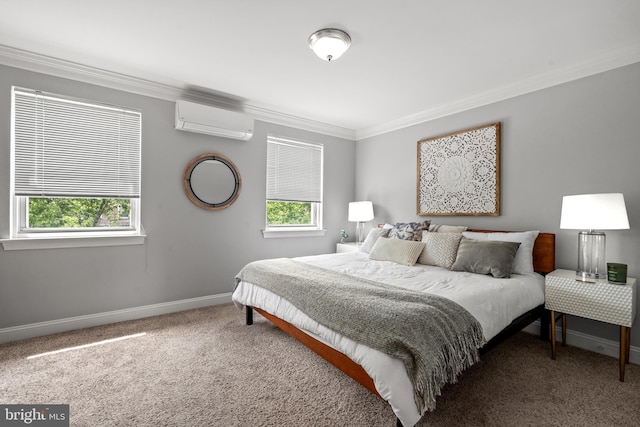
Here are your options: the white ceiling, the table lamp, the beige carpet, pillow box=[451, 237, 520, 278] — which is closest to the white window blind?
the white ceiling

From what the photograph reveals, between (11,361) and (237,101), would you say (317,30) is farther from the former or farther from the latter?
(11,361)

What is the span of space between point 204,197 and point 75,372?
1.98 m

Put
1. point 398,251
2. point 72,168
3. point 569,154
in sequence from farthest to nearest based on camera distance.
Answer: point 398,251 < point 72,168 < point 569,154

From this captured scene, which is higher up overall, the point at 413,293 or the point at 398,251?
the point at 398,251

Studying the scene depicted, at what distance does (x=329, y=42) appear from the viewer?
2283 millimetres

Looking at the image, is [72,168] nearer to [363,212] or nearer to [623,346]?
[363,212]

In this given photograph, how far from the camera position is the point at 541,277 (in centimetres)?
267

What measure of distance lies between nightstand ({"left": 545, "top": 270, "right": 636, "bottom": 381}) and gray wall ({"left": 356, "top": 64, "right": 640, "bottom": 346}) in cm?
44

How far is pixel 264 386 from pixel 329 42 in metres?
2.51

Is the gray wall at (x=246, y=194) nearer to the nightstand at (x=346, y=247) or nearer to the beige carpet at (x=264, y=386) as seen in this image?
the beige carpet at (x=264, y=386)

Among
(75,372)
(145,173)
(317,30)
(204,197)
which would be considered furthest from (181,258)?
(317,30)

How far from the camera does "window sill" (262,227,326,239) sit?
13.4ft

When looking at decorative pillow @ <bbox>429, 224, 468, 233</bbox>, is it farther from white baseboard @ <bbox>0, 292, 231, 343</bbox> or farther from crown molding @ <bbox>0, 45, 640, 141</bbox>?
white baseboard @ <bbox>0, 292, 231, 343</bbox>

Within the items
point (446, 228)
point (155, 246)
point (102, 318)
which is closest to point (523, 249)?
point (446, 228)
